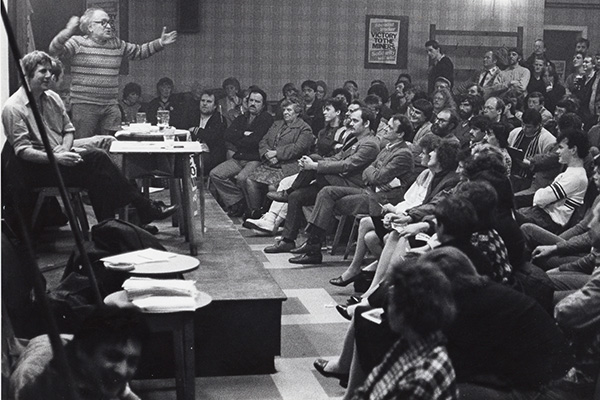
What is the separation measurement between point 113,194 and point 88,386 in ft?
6.69

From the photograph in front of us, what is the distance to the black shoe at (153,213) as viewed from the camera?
4.07 meters

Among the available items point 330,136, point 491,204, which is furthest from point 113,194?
point 330,136

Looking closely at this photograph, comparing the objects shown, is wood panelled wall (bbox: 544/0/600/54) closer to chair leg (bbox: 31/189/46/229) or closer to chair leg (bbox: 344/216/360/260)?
chair leg (bbox: 31/189/46/229)

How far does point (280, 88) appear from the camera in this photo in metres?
6.09

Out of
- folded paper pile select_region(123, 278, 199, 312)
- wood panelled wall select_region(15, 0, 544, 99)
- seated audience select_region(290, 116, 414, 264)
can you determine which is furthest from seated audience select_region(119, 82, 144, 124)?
folded paper pile select_region(123, 278, 199, 312)

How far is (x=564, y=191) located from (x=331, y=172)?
6.67 ft

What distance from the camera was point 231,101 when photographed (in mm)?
6621

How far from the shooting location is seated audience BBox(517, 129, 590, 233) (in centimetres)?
347

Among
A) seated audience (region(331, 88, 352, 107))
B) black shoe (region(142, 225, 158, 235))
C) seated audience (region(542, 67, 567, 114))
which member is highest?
seated audience (region(542, 67, 567, 114))

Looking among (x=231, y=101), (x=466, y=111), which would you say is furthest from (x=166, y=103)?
(x=466, y=111)

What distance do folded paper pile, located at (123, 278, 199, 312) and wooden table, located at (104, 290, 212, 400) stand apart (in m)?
0.02

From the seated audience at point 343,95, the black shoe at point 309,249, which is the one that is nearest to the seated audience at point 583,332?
the black shoe at point 309,249

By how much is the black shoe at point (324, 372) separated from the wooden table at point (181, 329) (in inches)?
21.2

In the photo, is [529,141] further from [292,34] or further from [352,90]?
[352,90]
